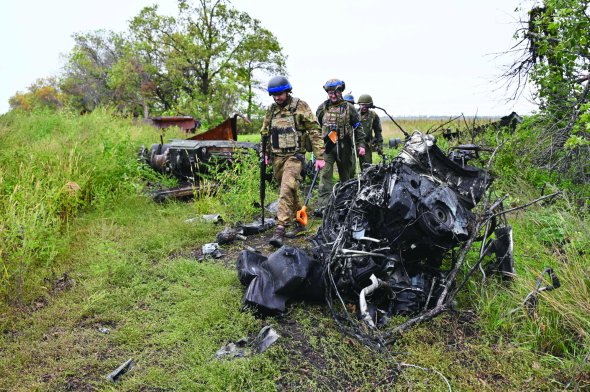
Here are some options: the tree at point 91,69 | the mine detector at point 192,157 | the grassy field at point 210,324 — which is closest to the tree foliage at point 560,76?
the grassy field at point 210,324

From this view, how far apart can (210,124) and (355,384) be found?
2351cm

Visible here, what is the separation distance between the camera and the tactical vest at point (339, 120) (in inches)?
243

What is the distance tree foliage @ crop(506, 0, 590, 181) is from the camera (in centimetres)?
439

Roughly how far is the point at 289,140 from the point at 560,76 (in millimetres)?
3690

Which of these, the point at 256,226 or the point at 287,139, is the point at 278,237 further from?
the point at 287,139

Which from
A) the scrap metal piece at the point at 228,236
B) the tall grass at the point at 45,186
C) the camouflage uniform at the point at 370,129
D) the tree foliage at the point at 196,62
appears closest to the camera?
the tall grass at the point at 45,186

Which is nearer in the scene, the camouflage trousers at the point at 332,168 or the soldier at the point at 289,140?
the soldier at the point at 289,140

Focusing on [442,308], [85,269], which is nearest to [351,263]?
[442,308]

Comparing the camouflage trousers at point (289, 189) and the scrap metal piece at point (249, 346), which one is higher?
the camouflage trousers at point (289, 189)

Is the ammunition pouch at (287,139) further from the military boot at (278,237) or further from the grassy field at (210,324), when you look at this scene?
the grassy field at (210,324)

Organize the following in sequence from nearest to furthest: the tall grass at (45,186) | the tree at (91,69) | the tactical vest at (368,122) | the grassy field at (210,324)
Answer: the grassy field at (210,324)
the tall grass at (45,186)
the tactical vest at (368,122)
the tree at (91,69)

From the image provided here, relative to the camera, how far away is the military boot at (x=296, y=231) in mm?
5113

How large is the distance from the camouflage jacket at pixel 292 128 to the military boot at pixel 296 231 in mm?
1023

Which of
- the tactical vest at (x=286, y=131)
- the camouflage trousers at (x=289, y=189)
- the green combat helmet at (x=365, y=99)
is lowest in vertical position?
the camouflage trousers at (x=289, y=189)
